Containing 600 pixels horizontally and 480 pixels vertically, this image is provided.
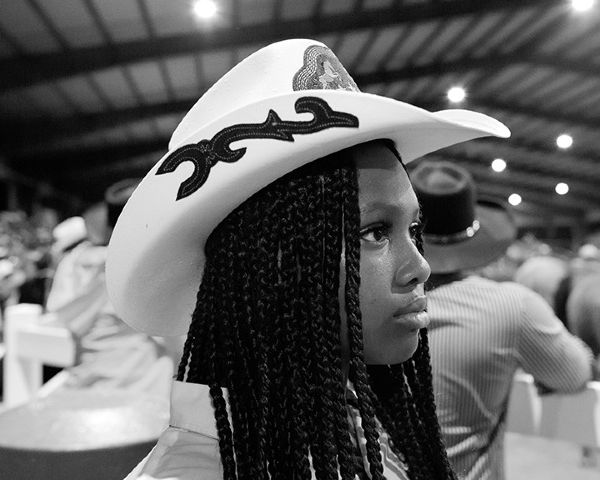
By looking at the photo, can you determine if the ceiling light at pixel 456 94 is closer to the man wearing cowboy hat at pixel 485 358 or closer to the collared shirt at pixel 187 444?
the man wearing cowboy hat at pixel 485 358

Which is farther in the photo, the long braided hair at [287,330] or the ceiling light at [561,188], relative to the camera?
Answer: the ceiling light at [561,188]

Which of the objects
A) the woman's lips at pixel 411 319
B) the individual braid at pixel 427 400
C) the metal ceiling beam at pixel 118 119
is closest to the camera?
the woman's lips at pixel 411 319

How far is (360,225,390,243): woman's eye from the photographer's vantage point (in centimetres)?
69

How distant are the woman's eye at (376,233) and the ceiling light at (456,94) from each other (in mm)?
1245

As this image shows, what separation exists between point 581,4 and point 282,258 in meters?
1.65

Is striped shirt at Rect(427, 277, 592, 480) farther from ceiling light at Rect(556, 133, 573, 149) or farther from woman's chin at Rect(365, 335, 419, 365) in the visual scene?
ceiling light at Rect(556, 133, 573, 149)

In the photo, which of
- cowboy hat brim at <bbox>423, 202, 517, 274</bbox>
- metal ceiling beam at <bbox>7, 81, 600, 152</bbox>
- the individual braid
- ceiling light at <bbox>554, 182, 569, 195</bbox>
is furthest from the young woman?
ceiling light at <bbox>554, 182, 569, 195</bbox>

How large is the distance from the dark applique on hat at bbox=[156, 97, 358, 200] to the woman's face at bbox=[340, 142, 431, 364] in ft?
0.31

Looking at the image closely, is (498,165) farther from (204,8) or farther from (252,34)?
(204,8)

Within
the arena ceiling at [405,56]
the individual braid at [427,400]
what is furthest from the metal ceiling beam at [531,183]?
the individual braid at [427,400]

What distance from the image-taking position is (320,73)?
2.35ft

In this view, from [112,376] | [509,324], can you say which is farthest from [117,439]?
[112,376]

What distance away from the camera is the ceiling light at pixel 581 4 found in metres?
1.83

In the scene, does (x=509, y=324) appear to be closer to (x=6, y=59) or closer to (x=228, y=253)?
(x=228, y=253)
